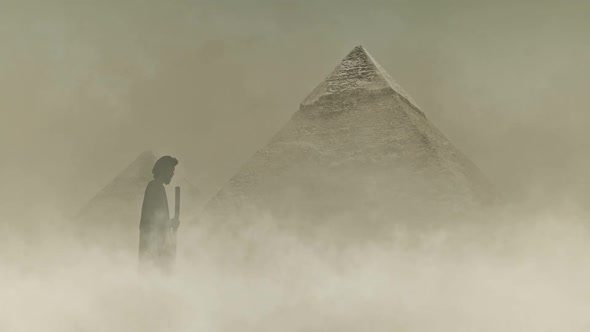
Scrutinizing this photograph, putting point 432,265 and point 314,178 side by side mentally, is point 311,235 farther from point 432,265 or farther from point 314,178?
point 432,265

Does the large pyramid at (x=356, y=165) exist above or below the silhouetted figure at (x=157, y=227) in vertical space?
above

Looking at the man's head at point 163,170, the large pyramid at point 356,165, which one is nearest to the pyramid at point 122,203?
the large pyramid at point 356,165

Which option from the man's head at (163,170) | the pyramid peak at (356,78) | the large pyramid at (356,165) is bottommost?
the man's head at (163,170)

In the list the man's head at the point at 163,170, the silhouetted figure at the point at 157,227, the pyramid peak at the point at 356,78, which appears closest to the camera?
the silhouetted figure at the point at 157,227

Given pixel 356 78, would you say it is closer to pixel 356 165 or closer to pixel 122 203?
pixel 356 165

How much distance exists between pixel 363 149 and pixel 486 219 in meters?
6.74

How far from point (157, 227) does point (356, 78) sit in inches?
1090

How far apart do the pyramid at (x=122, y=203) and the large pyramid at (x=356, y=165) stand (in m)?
8.63

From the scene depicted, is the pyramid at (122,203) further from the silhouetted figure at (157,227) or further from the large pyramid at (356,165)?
the silhouetted figure at (157,227)

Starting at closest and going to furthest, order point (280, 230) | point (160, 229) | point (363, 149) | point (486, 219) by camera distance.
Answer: point (160, 229) → point (486, 219) → point (280, 230) → point (363, 149)

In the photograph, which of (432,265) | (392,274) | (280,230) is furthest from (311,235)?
(392,274)

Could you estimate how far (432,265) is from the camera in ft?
57.2

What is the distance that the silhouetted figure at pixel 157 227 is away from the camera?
619 cm

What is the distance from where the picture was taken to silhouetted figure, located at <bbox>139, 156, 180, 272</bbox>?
619cm
